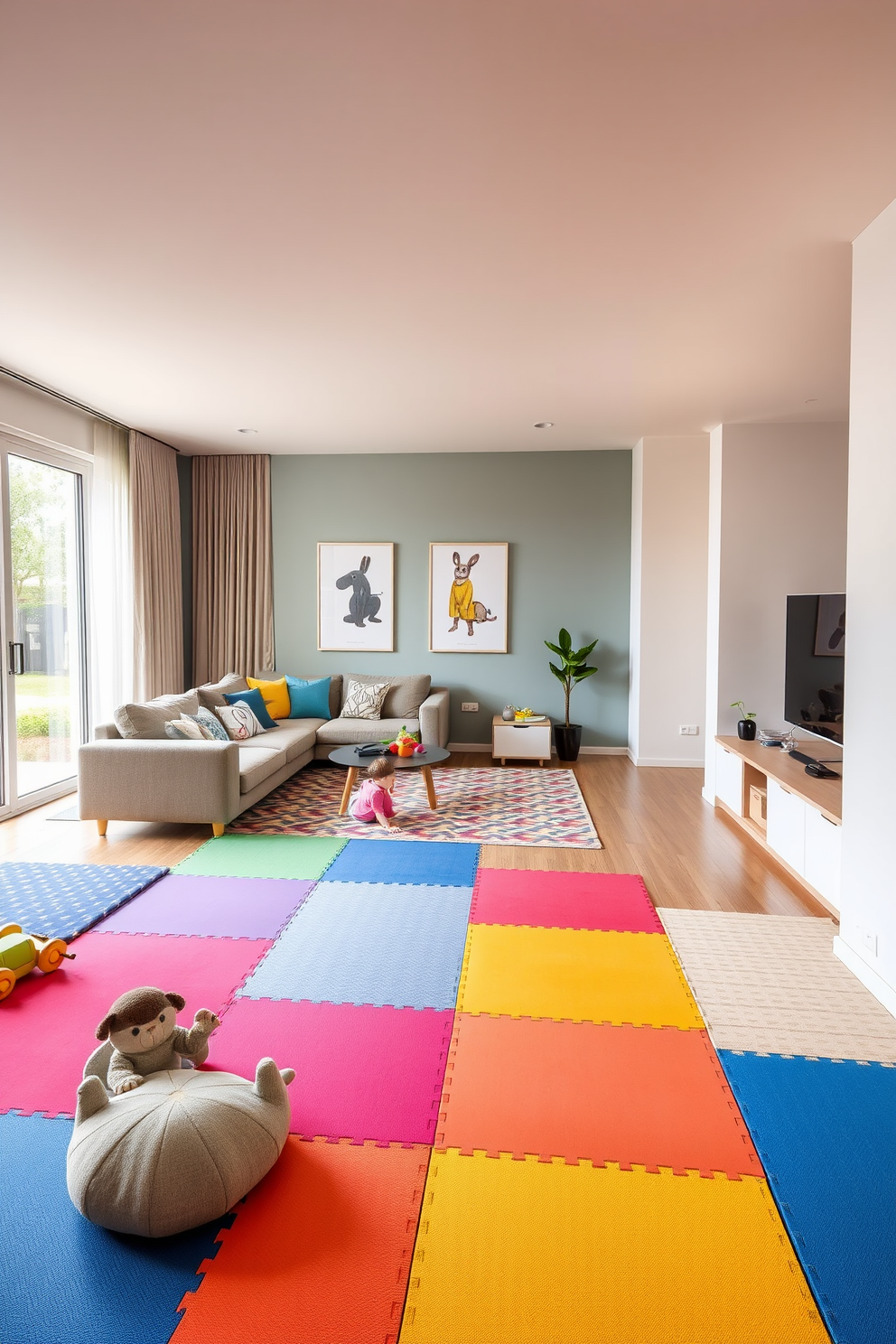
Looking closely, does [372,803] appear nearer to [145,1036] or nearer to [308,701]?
[308,701]

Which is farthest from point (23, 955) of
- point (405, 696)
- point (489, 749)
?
point (489, 749)

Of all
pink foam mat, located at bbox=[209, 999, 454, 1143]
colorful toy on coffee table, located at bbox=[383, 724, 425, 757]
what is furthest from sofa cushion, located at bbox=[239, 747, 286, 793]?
pink foam mat, located at bbox=[209, 999, 454, 1143]

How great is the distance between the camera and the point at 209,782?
4.20 meters

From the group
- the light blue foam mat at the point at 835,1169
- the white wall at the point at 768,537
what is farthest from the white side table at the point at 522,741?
the light blue foam mat at the point at 835,1169

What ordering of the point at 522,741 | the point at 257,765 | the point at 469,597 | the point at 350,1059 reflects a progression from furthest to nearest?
the point at 469,597, the point at 522,741, the point at 257,765, the point at 350,1059

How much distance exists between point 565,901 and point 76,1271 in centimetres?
225

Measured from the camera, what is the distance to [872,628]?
8.60 ft

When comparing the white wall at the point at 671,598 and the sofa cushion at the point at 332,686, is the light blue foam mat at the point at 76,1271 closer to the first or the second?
the sofa cushion at the point at 332,686

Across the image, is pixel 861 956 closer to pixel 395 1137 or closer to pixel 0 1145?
pixel 395 1137

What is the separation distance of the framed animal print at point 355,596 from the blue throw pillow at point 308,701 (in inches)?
23.7

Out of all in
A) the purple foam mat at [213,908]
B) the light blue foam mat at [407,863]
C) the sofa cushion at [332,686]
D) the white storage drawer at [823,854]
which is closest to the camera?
the purple foam mat at [213,908]

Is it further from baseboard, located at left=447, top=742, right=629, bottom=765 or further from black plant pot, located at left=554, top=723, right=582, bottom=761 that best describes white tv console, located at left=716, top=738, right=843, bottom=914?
baseboard, located at left=447, top=742, right=629, bottom=765

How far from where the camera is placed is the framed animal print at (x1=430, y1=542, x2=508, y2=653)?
678 centimetres

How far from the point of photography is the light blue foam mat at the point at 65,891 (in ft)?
10.2
